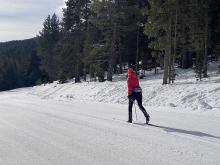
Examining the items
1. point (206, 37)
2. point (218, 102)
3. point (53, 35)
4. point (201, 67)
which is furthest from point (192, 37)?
point (53, 35)

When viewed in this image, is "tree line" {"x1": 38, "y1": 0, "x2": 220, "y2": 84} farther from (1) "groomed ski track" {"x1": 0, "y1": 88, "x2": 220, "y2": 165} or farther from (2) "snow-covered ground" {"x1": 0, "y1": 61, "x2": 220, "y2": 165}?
(1) "groomed ski track" {"x1": 0, "y1": 88, "x2": 220, "y2": 165}

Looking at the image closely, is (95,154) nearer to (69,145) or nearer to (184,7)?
(69,145)

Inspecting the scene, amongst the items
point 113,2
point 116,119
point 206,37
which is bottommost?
point 116,119

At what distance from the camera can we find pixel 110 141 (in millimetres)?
10172

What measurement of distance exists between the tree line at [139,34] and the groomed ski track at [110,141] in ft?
9.47

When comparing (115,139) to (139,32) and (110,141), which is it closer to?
(110,141)

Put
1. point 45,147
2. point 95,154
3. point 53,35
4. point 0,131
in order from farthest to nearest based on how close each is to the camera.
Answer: point 53,35
point 0,131
point 45,147
point 95,154

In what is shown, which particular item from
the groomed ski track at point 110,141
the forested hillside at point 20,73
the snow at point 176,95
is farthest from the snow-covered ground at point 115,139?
the forested hillside at point 20,73

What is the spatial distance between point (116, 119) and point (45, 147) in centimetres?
580

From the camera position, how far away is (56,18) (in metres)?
84.0

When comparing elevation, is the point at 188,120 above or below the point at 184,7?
below

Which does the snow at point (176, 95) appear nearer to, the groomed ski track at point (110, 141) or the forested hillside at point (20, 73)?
the groomed ski track at point (110, 141)

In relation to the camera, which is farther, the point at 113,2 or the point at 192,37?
the point at 113,2

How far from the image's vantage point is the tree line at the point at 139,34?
2902 cm
